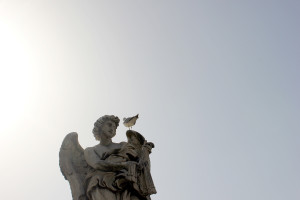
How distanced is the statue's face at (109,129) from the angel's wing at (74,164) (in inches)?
22.8

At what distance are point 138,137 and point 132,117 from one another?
693mm

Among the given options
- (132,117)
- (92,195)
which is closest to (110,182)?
(92,195)

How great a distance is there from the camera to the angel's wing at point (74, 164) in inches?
358

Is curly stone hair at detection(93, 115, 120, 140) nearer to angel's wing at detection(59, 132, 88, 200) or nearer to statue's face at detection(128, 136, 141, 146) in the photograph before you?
angel's wing at detection(59, 132, 88, 200)

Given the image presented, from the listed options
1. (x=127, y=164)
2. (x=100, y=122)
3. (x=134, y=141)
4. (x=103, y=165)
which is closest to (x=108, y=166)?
(x=103, y=165)

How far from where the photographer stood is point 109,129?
32.4 feet

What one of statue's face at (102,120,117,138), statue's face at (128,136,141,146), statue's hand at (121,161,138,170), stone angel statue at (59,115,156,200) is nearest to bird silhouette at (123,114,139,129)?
stone angel statue at (59,115,156,200)

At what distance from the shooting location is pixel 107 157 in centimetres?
947

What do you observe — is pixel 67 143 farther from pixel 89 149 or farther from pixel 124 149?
pixel 124 149

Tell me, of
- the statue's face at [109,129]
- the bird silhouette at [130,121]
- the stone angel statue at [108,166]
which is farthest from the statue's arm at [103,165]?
the bird silhouette at [130,121]

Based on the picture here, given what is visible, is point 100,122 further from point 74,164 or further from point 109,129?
point 74,164

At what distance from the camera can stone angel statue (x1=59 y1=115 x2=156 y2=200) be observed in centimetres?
900

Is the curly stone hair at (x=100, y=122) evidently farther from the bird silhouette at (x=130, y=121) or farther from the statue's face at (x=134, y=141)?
the statue's face at (x=134, y=141)

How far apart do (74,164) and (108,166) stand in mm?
768
